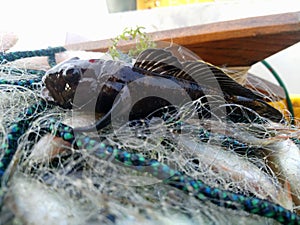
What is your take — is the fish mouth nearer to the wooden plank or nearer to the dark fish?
the dark fish

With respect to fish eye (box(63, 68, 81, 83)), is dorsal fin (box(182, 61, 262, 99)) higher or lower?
lower

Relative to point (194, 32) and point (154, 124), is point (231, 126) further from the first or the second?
point (194, 32)

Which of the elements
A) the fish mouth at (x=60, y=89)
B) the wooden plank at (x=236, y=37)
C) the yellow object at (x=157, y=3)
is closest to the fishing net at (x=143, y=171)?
the fish mouth at (x=60, y=89)

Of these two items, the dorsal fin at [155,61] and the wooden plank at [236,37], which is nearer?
the dorsal fin at [155,61]

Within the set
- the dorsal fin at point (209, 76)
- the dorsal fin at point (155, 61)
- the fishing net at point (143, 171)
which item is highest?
the dorsal fin at point (155, 61)

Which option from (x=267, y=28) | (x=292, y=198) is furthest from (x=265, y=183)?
(x=267, y=28)

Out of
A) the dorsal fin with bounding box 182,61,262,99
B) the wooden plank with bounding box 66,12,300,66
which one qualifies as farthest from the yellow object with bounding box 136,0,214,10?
the dorsal fin with bounding box 182,61,262,99

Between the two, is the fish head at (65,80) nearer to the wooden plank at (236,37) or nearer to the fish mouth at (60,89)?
the fish mouth at (60,89)
